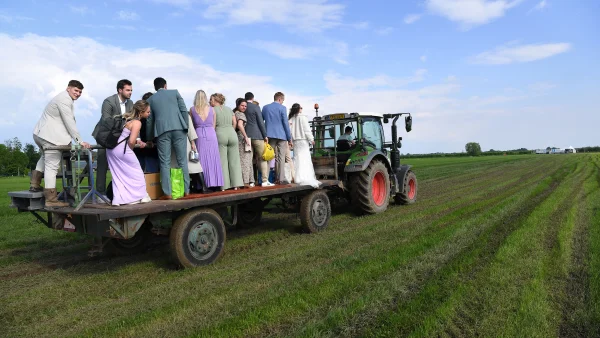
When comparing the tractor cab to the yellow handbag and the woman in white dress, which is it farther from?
the yellow handbag

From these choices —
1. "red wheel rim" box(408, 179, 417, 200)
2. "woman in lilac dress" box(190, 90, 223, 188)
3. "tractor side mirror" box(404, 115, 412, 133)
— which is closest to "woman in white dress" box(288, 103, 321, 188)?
"woman in lilac dress" box(190, 90, 223, 188)

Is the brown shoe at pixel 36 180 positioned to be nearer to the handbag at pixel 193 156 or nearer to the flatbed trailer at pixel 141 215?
the flatbed trailer at pixel 141 215

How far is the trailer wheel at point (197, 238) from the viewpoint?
5094 mm

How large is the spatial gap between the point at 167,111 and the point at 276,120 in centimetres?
232

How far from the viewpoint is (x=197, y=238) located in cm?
534

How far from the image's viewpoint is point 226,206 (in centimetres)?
593

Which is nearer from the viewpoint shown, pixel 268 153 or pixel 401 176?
pixel 268 153

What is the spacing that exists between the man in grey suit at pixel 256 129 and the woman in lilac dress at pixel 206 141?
982mm

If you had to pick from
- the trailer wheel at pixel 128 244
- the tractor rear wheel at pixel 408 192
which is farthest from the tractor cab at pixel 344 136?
the trailer wheel at pixel 128 244

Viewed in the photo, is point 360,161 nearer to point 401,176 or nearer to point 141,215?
point 401,176

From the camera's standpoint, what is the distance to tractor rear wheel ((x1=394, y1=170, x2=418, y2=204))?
10766 mm

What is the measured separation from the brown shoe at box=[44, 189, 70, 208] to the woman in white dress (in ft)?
12.5

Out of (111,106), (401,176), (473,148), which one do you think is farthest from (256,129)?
(473,148)

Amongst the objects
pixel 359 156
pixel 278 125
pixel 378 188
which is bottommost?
pixel 378 188
